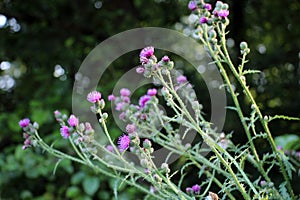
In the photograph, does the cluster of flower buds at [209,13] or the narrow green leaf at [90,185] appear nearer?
the cluster of flower buds at [209,13]

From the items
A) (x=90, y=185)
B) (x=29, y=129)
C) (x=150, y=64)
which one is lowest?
(x=90, y=185)

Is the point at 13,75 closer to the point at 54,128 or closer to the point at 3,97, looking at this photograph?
the point at 3,97

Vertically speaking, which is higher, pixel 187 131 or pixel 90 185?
pixel 187 131

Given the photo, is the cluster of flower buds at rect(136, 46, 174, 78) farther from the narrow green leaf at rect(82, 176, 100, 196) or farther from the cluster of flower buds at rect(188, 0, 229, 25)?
the narrow green leaf at rect(82, 176, 100, 196)

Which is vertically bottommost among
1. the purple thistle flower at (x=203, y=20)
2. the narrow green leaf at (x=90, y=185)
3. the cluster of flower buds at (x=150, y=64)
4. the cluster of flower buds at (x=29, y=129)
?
the narrow green leaf at (x=90, y=185)

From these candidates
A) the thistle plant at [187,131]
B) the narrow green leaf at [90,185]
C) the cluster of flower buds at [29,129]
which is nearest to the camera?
the thistle plant at [187,131]

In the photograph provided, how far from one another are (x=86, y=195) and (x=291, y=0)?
61.2 inches

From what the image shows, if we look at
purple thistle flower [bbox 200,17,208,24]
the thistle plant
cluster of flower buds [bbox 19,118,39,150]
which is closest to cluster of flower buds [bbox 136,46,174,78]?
the thistle plant

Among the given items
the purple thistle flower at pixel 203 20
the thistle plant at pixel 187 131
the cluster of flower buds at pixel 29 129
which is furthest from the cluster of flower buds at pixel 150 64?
the cluster of flower buds at pixel 29 129

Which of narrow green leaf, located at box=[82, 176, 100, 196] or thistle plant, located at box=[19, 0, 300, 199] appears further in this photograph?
narrow green leaf, located at box=[82, 176, 100, 196]

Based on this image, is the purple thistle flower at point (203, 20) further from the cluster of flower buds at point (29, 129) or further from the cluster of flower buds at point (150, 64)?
the cluster of flower buds at point (29, 129)

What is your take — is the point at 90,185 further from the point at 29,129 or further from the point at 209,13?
the point at 209,13

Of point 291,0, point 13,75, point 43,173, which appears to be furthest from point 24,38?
point 291,0

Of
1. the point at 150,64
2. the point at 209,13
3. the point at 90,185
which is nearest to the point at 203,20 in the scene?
the point at 209,13
